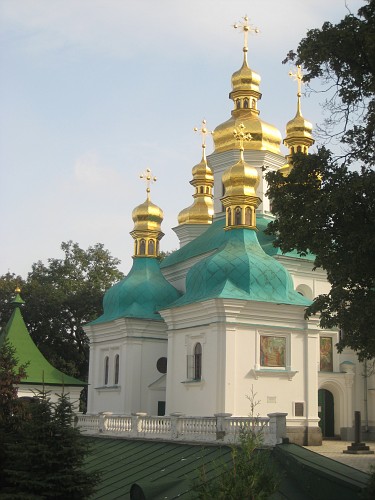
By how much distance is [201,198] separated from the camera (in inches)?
1502

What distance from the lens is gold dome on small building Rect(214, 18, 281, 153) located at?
32.8 meters

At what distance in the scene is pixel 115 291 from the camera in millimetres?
31250

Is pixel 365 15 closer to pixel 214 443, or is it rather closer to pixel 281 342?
pixel 214 443

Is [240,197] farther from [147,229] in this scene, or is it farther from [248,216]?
[147,229]

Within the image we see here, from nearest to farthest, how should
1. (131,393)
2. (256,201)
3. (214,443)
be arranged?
(214,443), (256,201), (131,393)

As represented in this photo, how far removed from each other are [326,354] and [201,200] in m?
12.3

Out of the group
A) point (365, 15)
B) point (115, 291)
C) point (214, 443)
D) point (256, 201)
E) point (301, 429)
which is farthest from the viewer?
point (115, 291)

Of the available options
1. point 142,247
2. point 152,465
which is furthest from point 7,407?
point 142,247

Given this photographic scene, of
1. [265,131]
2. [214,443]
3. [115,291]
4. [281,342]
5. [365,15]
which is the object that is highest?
[265,131]

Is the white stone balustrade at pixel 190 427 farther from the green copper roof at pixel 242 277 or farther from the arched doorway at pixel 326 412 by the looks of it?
the arched doorway at pixel 326 412

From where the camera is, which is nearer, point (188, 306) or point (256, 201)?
point (188, 306)

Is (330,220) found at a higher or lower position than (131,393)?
higher

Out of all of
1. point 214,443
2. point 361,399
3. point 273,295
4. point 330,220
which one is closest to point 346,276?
point 330,220

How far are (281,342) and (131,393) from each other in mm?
7080
